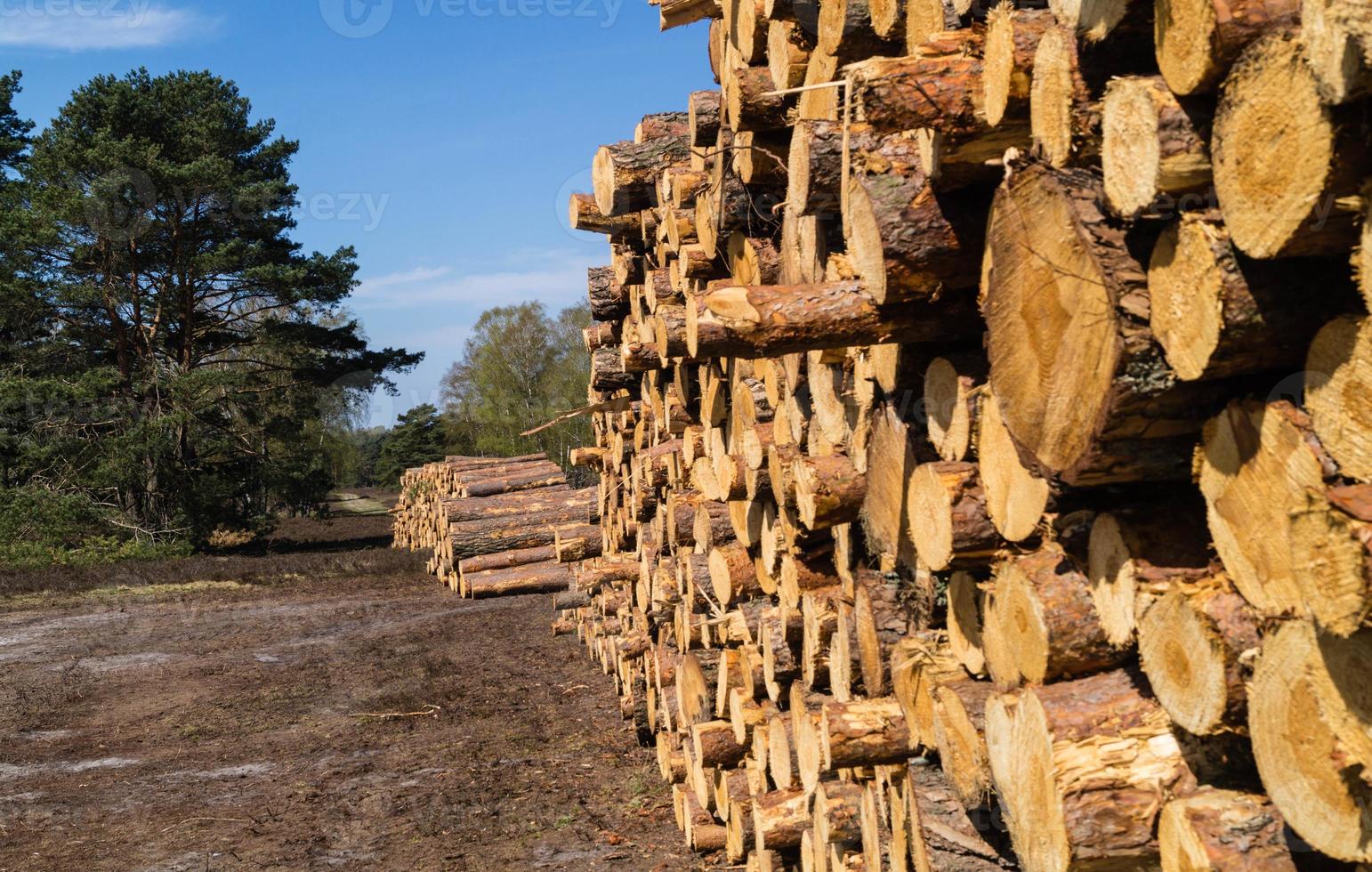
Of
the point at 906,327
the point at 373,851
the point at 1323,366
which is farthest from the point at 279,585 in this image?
the point at 1323,366

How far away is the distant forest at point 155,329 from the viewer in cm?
2081

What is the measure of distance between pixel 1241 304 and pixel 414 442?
4738cm

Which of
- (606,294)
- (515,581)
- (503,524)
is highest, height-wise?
(606,294)

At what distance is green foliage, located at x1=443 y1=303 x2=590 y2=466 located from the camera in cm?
3900

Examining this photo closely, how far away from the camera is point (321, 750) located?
6.99 meters

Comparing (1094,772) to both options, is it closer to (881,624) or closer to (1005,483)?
(1005,483)

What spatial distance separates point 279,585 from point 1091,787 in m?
→ 15.9

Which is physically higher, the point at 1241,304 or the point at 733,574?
the point at 1241,304

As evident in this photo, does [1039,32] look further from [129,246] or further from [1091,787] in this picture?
[129,246]

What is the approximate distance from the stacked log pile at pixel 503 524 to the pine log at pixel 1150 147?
10557 millimetres

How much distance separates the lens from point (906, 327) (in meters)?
2.55

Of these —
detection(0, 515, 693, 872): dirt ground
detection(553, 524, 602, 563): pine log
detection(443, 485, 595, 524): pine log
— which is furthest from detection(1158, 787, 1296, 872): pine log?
detection(443, 485, 595, 524): pine log

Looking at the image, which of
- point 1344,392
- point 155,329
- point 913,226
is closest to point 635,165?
point 913,226

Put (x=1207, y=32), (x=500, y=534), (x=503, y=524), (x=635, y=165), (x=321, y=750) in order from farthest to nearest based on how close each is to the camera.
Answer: (x=503, y=524) → (x=500, y=534) → (x=321, y=750) → (x=635, y=165) → (x=1207, y=32)
